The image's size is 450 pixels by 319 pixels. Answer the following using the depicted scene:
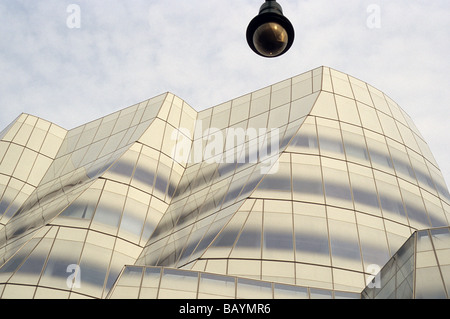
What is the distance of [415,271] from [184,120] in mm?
24878

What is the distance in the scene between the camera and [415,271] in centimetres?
1450

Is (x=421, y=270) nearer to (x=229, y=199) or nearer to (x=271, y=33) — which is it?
(x=271, y=33)

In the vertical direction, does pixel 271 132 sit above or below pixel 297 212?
above

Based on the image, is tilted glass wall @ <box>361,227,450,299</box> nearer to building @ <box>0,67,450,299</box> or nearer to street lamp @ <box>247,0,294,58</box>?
building @ <box>0,67,450,299</box>

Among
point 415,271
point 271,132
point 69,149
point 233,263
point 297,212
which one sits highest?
point 69,149

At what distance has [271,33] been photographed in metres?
11.1

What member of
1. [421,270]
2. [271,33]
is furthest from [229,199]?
[271,33]

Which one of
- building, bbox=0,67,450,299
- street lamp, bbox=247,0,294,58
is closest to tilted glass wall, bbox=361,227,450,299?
building, bbox=0,67,450,299

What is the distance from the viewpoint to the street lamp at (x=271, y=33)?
11.1 m

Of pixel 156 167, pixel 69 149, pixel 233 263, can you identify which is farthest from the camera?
pixel 69 149
